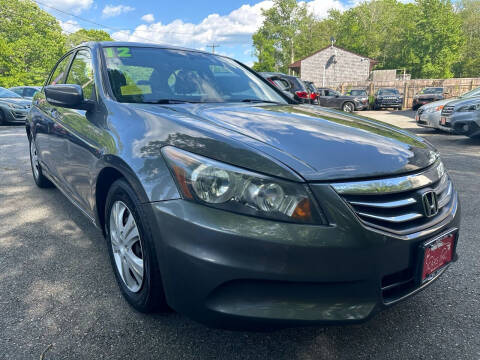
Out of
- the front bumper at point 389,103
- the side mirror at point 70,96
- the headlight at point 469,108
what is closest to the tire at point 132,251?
the side mirror at point 70,96

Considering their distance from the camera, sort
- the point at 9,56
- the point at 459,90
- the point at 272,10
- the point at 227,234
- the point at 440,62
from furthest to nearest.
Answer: the point at 272,10, the point at 440,62, the point at 9,56, the point at 459,90, the point at 227,234

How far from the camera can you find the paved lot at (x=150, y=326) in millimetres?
1701

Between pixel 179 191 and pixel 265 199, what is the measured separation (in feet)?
1.19

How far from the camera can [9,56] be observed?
33.5 meters

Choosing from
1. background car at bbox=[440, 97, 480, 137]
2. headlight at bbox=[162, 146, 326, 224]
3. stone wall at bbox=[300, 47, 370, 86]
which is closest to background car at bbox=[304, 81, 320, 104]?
background car at bbox=[440, 97, 480, 137]

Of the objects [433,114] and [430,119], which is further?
[430,119]

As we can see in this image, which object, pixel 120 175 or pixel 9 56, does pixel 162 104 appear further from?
pixel 9 56

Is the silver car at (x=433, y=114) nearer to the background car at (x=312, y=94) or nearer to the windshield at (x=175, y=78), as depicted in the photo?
the background car at (x=312, y=94)

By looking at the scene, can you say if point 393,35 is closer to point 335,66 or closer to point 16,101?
point 335,66

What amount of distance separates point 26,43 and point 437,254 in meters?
45.5

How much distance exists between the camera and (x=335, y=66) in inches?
1762

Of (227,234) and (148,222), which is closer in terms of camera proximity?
(227,234)

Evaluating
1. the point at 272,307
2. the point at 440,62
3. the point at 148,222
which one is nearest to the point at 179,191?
the point at 148,222

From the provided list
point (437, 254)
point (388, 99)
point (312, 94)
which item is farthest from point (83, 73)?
point (388, 99)
